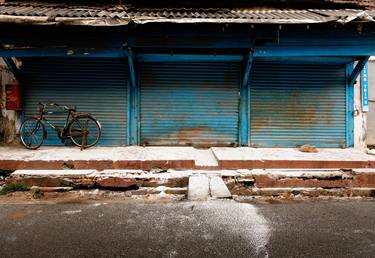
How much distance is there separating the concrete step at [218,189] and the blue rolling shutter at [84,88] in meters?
3.63

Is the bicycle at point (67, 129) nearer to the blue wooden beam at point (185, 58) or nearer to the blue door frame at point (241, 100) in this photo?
the blue door frame at point (241, 100)

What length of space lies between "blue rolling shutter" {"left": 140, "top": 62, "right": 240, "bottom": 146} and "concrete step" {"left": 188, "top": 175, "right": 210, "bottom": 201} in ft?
8.39

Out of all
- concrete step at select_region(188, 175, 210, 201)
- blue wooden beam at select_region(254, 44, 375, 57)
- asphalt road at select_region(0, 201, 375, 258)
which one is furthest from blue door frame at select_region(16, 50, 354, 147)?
asphalt road at select_region(0, 201, 375, 258)

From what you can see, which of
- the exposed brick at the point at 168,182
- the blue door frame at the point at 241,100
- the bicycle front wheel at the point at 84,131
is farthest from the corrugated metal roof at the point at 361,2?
the bicycle front wheel at the point at 84,131

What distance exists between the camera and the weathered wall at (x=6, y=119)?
725 centimetres

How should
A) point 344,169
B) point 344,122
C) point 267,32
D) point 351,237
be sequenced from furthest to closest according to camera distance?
point 344,122 < point 267,32 < point 344,169 < point 351,237

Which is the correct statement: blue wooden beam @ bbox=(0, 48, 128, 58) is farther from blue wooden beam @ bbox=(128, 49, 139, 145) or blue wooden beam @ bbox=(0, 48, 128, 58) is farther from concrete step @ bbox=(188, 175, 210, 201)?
concrete step @ bbox=(188, 175, 210, 201)

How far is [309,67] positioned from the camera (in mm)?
7352

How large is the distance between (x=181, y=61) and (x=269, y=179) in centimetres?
423

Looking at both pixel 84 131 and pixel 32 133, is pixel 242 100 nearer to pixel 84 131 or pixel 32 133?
pixel 84 131

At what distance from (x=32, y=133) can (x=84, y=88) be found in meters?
1.95

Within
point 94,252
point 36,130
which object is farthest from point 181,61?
point 94,252

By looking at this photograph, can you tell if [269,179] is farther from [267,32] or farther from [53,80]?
[53,80]

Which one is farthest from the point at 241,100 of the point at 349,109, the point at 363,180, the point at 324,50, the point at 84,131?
the point at 84,131
